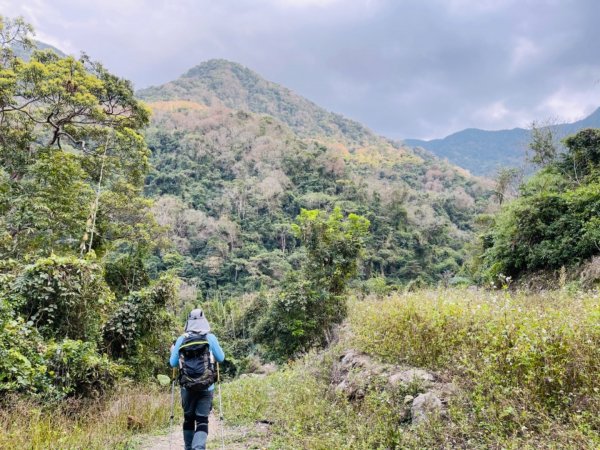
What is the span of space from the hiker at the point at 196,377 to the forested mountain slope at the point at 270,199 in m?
16.1

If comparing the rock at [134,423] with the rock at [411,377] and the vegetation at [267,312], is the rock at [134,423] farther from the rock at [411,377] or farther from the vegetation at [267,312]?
the rock at [411,377]

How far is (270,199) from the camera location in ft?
159

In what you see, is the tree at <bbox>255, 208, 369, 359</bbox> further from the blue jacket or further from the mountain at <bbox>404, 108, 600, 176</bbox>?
the mountain at <bbox>404, 108, 600, 176</bbox>

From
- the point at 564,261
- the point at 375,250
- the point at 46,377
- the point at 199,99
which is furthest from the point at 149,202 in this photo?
the point at 199,99

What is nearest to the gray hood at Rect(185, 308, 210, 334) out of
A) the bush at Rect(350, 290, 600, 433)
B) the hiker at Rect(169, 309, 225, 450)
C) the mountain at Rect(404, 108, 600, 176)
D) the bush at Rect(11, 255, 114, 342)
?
the hiker at Rect(169, 309, 225, 450)

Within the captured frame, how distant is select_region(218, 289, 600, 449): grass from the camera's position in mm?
3209

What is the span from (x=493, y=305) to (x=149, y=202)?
14.1 metres

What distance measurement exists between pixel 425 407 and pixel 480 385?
0.65 meters

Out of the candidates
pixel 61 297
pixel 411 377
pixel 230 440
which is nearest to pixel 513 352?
pixel 411 377

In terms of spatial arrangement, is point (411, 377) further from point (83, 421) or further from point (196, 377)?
point (83, 421)

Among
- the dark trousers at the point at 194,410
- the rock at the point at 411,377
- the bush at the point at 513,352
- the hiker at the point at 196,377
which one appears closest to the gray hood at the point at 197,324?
the hiker at the point at 196,377

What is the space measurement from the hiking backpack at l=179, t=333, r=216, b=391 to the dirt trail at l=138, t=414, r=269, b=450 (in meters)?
1.43

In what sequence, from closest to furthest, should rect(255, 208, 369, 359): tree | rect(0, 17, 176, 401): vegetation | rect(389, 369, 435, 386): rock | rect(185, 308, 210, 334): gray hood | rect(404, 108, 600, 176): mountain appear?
rect(185, 308, 210, 334): gray hood, rect(389, 369, 435, 386): rock, rect(0, 17, 176, 401): vegetation, rect(255, 208, 369, 359): tree, rect(404, 108, 600, 176): mountain

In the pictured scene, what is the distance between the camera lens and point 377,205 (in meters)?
45.7
